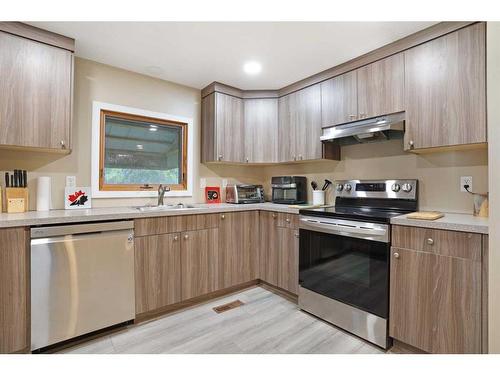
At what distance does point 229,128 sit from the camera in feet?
9.54

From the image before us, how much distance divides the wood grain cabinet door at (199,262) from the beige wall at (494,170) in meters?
1.96

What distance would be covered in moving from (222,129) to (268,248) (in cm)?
143

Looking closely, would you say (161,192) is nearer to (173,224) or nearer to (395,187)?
(173,224)

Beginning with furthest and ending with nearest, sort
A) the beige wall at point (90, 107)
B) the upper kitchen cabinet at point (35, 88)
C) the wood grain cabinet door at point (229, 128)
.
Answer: the wood grain cabinet door at point (229, 128)
the beige wall at point (90, 107)
the upper kitchen cabinet at point (35, 88)

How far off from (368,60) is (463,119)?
35.7 inches

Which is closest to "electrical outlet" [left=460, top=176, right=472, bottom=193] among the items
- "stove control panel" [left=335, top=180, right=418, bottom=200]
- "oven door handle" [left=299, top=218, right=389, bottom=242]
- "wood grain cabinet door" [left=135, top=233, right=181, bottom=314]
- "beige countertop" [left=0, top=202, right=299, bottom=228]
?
"stove control panel" [left=335, top=180, right=418, bottom=200]

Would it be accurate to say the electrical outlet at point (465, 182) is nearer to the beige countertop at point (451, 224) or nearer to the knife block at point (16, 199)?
the beige countertop at point (451, 224)

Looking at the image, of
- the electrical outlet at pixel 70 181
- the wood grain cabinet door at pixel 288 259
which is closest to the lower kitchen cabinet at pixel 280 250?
the wood grain cabinet door at pixel 288 259

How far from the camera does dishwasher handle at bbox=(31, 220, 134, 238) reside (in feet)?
5.27

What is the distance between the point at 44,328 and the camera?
162 cm

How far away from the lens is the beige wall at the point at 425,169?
188 cm

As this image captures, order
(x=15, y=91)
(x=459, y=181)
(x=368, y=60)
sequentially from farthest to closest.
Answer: (x=368, y=60)
(x=459, y=181)
(x=15, y=91)

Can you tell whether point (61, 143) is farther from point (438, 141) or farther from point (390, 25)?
point (438, 141)
